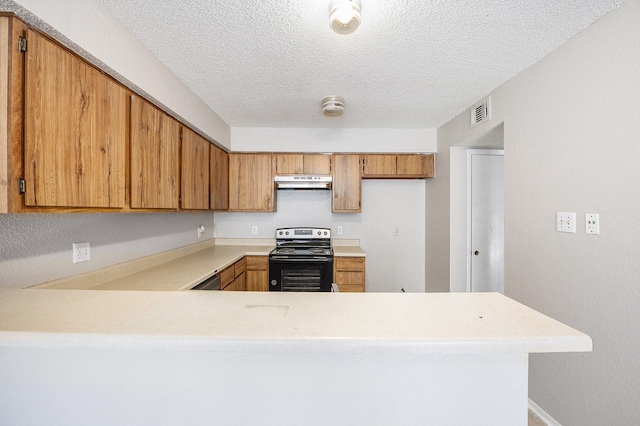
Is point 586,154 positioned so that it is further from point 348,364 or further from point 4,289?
point 4,289

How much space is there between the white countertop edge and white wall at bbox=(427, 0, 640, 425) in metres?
1.12

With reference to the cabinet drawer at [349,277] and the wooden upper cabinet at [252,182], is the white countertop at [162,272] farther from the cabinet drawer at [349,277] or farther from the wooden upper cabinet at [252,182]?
the wooden upper cabinet at [252,182]

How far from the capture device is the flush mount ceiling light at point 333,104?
2351 millimetres

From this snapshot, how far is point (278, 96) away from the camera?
238 cm

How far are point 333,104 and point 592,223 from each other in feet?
6.54

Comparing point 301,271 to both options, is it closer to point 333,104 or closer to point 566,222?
point 333,104

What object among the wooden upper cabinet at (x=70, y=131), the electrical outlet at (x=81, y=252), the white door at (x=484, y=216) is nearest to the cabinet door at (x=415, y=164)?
the white door at (x=484, y=216)

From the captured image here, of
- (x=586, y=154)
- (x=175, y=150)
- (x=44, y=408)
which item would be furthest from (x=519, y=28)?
(x=44, y=408)

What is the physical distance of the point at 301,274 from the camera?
9.64 ft

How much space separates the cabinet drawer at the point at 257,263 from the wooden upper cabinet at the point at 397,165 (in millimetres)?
1656

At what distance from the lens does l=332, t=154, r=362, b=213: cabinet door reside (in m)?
3.30

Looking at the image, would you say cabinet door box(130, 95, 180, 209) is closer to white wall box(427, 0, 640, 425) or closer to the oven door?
the oven door

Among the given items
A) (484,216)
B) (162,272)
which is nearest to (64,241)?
(162,272)

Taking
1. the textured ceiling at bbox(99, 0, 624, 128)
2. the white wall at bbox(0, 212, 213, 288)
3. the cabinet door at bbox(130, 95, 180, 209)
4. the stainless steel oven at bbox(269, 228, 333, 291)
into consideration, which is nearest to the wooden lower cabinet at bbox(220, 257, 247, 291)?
the stainless steel oven at bbox(269, 228, 333, 291)
